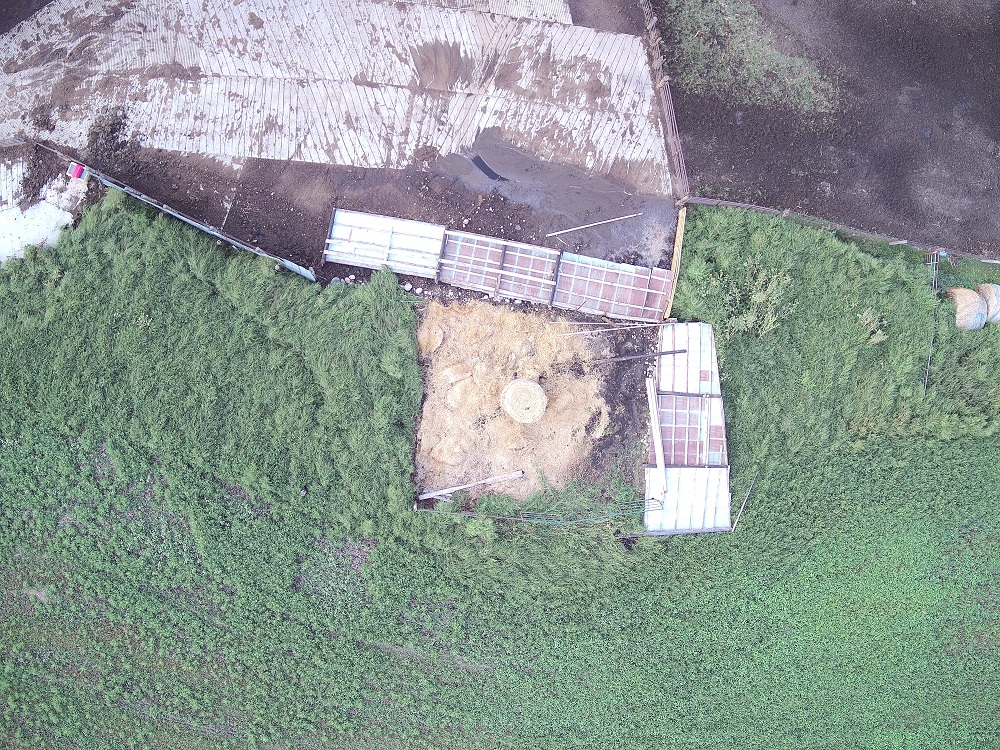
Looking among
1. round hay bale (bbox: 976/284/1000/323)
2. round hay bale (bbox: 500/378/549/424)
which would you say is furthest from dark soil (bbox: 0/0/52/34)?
round hay bale (bbox: 976/284/1000/323)

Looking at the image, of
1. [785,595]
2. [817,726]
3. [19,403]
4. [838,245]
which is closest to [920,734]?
[817,726]

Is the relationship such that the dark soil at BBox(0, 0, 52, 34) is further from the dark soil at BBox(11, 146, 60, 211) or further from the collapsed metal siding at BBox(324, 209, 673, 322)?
the collapsed metal siding at BBox(324, 209, 673, 322)

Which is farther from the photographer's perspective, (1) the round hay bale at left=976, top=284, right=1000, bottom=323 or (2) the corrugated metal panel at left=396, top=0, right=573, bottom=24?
(2) the corrugated metal panel at left=396, top=0, right=573, bottom=24

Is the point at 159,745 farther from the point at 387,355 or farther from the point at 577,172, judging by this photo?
the point at 577,172

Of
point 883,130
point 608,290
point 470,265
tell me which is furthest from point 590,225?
point 883,130

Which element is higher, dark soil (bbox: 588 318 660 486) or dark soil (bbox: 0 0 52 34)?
dark soil (bbox: 0 0 52 34)

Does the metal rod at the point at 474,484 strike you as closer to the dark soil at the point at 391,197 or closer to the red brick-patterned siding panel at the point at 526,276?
the red brick-patterned siding panel at the point at 526,276

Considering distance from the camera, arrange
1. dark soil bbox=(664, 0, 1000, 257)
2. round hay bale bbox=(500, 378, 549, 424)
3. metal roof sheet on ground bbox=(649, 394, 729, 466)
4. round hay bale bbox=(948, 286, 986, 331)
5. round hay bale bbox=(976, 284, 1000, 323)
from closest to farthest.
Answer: round hay bale bbox=(500, 378, 549, 424), metal roof sheet on ground bbox=(649, 394, 729, 466), round hay bale bbox=(948, 286, 986, 331), round hay bale bbox=(976, 284, 1000, 323), dark soil bbox=(664, 0, 1000, 257)
